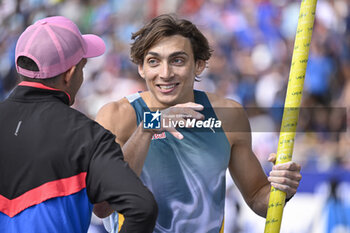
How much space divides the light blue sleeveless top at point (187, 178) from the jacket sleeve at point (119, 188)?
0.93m

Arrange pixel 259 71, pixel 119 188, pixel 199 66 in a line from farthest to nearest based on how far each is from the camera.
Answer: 1. pixel 259 71
2. pixel 199 66
3. pixel 119 188

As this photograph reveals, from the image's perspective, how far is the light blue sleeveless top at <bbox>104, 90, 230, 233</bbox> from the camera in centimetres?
268

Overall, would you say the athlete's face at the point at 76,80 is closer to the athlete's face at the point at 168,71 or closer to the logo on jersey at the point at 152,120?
the logo on jersey at the point at 152,120

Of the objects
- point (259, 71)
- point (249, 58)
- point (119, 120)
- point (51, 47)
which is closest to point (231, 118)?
point (119, 120)

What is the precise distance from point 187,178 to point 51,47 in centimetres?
116

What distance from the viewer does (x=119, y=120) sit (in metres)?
2.72

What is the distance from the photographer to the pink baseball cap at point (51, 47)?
1.84 metres

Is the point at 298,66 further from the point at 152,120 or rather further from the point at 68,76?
the point at 68,76

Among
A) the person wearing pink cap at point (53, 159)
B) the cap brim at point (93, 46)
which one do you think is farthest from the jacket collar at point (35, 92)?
the cap brim at point (93, 46)

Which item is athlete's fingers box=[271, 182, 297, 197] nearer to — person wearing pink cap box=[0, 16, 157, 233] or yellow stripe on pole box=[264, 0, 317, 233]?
yellow stripe on pole box=[264, 0, 317, 233]

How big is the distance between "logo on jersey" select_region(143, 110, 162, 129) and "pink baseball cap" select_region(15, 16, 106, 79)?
42 centimetres

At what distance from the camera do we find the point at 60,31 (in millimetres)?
1896

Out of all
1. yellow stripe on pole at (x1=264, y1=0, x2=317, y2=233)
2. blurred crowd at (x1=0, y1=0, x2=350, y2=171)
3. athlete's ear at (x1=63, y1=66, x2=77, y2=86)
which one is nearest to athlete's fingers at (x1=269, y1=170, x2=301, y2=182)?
yellow stripe on pole at (x1=264, y1=0, x2=317, y2=233)

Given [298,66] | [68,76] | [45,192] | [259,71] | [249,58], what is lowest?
[45,192]
